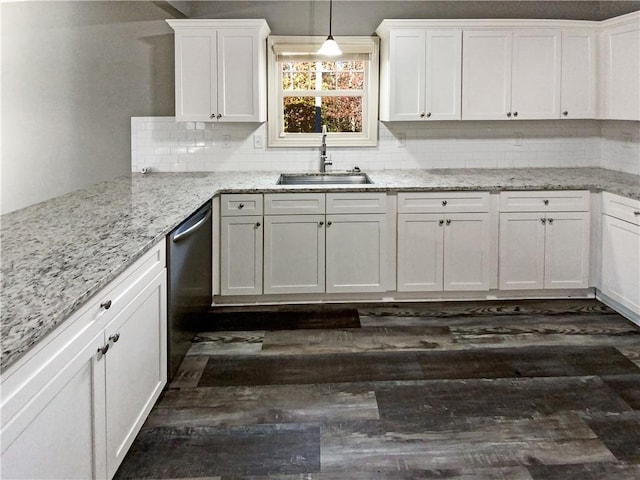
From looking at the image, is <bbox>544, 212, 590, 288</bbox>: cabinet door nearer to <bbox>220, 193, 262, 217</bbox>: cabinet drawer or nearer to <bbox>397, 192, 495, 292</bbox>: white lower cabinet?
<bbox>397, 192, 495, 292</bbox>: white lower cabinet

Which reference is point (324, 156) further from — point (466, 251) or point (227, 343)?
point (227, 343)

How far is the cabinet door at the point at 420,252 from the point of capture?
4250mm

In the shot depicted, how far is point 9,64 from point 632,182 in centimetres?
464

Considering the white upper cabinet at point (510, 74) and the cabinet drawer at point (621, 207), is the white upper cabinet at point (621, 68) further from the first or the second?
the cabinet drawer at point (621, 207)

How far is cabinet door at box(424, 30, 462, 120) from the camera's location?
4.50m

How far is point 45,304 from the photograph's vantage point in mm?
1608

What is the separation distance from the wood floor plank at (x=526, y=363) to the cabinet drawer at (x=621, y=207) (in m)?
0.89

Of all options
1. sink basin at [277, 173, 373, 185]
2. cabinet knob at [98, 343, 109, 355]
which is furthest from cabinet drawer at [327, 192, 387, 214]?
cabinet knob at [98, 343, 109, 355]

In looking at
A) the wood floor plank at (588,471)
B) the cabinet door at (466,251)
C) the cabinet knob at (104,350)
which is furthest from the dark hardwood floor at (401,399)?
the cabinet knob at (104,350)

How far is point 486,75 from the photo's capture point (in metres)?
4.55

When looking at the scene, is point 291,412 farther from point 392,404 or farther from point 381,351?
point 381,351

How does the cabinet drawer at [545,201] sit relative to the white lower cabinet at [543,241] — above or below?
above

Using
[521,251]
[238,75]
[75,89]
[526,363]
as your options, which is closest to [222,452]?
[526,363]

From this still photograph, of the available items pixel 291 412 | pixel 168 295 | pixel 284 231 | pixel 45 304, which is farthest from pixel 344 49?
pixel 45 304
